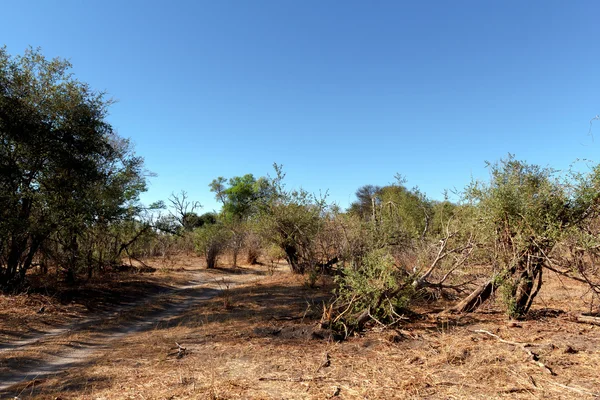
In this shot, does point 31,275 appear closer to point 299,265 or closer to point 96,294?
point 96,294

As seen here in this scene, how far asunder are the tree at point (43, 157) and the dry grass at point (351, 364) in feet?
17.1

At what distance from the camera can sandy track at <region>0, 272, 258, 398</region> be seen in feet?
19.6

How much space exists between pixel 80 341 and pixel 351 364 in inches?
238

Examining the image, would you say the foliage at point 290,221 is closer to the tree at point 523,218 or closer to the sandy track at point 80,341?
the sandy track at point 80,341

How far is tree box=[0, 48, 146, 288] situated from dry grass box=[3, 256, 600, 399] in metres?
5.21

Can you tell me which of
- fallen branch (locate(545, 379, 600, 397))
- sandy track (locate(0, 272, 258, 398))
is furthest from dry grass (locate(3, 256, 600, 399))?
sandy track (locate(0, 272, 258, 398))

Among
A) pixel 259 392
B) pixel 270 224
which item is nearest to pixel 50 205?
pixel 270 224

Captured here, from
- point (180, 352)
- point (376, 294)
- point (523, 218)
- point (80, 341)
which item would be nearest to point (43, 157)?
point (80, 341)

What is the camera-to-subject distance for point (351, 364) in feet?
17.6

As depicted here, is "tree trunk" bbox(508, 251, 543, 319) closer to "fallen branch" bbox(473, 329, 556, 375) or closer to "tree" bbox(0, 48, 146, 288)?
"fallen branch" bbox(473, 329, 556, 375)

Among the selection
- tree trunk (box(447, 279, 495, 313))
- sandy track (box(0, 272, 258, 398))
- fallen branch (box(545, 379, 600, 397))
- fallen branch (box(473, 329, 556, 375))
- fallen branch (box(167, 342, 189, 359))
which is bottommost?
sandy track (box(0, 272, 258, 398))

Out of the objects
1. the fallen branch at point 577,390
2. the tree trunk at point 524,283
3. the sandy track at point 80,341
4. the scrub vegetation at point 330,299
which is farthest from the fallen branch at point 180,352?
the tree trunk at point 524,283

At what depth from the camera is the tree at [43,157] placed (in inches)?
400

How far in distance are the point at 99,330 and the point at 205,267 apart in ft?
52.1
